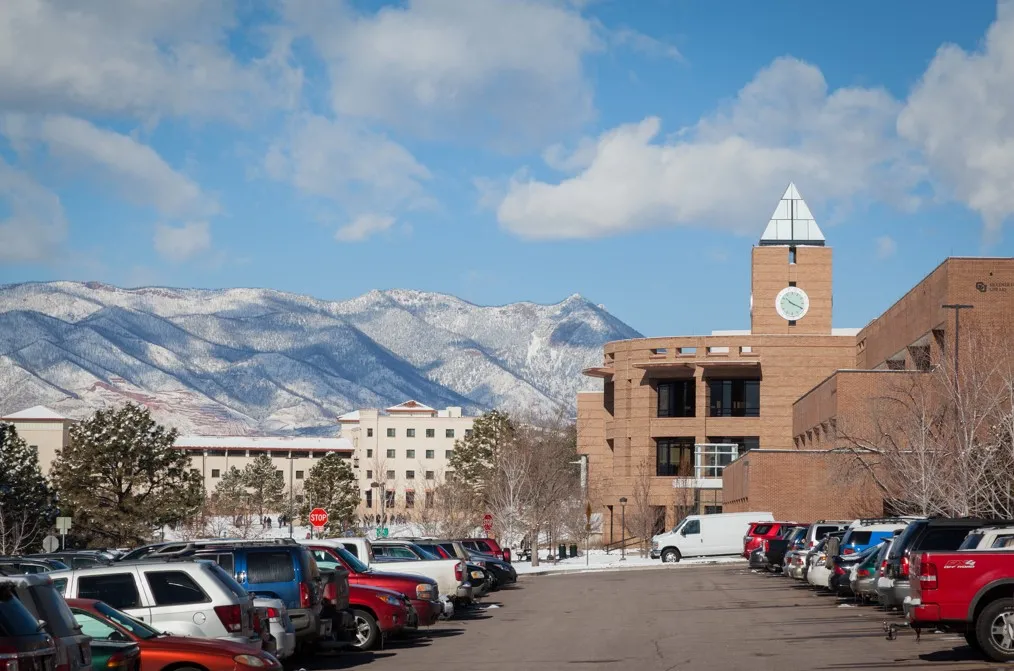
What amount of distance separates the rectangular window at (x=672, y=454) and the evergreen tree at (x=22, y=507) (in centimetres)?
4405

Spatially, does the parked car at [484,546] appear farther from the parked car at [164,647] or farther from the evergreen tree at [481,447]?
the evergreen tree at [481,447]

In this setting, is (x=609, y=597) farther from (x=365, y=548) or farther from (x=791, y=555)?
(x=365, y=548)

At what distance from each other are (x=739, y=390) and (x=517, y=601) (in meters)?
60.7

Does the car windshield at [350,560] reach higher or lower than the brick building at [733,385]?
lower

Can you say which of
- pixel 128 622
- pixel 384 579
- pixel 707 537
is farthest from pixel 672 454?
pixel 128 622

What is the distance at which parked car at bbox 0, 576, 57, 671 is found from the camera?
971cm

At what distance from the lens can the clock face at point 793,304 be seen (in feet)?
317

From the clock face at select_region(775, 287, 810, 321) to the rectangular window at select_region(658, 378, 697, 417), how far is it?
7953 mm

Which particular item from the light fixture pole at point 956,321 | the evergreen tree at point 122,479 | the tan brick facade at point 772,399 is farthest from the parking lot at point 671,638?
the evergreen tree at point 122,479

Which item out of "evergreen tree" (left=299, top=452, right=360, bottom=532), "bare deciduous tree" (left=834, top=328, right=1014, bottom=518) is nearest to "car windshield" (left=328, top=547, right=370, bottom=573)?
Result: "bare deciduous tree" (left=834, top=328, right=1014, bottom=518)

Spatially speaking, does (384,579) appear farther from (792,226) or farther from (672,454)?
(792,226)

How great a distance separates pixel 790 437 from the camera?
302 feet

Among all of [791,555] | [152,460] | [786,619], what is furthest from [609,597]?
[152,460]

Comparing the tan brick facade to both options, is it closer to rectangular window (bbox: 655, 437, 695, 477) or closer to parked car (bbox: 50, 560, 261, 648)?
rectangular window (bbox: 655, 437, 695, 477)
